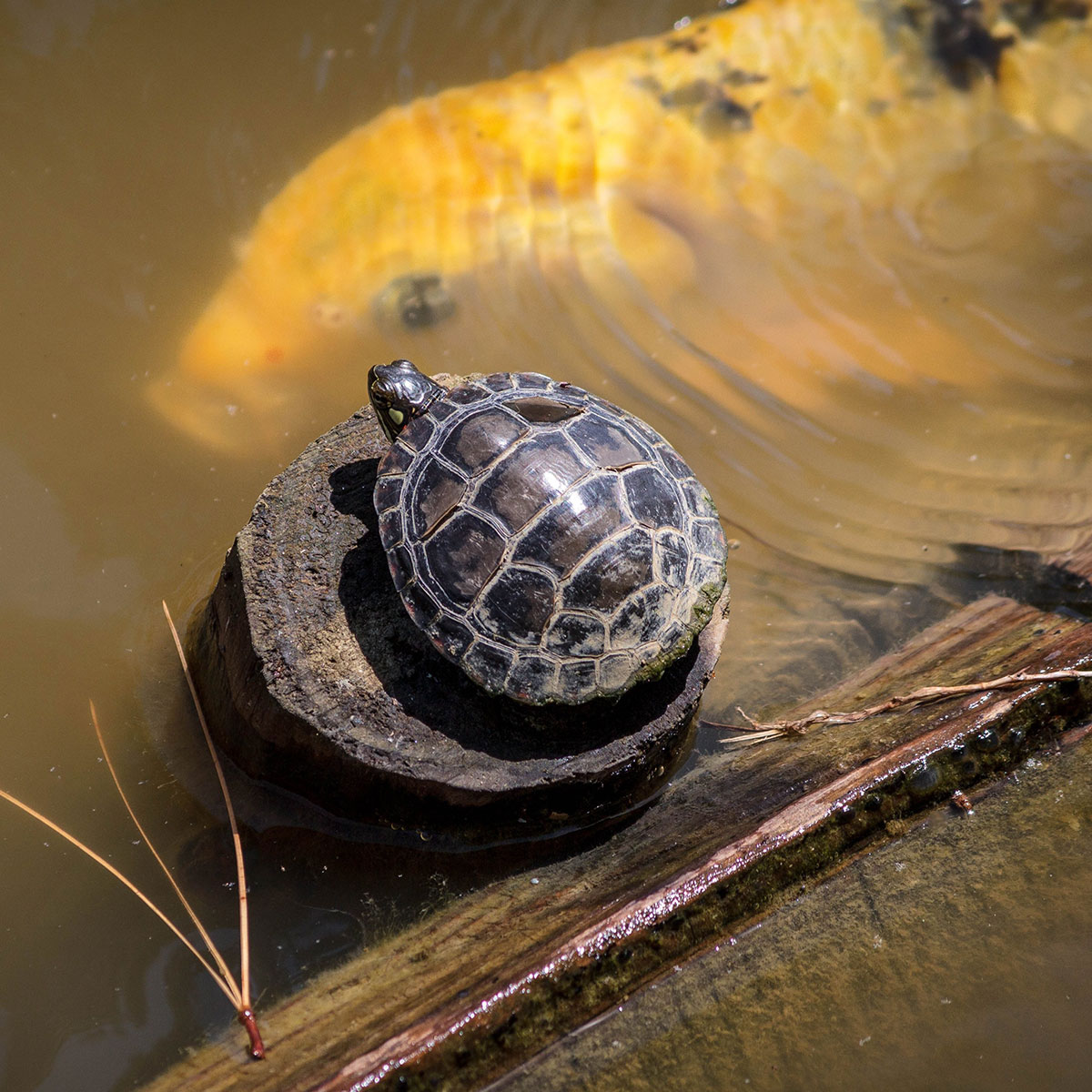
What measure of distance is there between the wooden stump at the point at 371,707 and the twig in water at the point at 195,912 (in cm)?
19

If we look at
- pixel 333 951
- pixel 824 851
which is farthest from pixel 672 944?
pixel 333 951

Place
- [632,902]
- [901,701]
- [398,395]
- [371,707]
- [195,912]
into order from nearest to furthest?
[632,902] → [371,707] → [195,912] → [901,701] → [398,395]

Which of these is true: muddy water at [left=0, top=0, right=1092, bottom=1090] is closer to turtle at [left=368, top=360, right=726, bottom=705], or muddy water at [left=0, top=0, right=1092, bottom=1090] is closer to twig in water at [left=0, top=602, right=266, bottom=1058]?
twig in water at [left=0, top=602, right=266, bottom=1058]

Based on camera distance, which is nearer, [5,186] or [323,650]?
[323,650]

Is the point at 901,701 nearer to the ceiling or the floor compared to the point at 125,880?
nearer to the ceiling

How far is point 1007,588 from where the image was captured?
343 centimetres

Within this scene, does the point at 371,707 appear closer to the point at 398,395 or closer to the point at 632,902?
the point at 632,902

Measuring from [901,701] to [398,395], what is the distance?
1912 mm

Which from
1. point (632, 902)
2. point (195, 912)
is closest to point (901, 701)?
point (632, 902)

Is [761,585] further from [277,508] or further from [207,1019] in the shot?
[207,1019]

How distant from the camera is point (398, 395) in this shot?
2.86 m

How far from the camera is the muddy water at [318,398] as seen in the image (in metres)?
2.53

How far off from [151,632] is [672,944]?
214 centimetres

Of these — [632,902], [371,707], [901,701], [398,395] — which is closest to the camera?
[632,902]
